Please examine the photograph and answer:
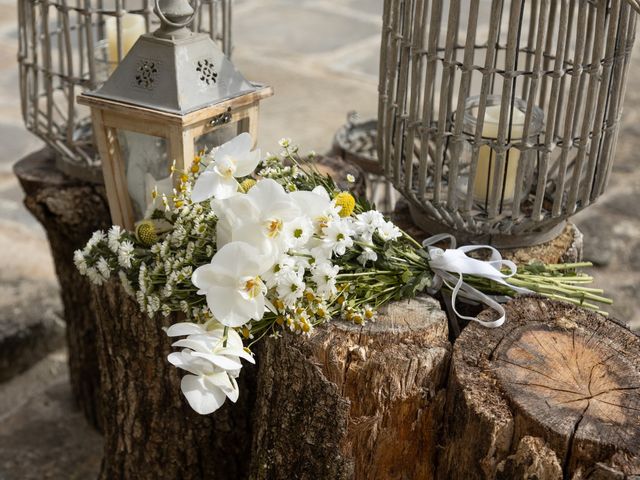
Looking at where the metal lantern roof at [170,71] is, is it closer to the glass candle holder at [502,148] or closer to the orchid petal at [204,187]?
the orchid petal at [204,187]

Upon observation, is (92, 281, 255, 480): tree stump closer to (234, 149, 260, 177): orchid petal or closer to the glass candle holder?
(234, 149, 260, 177): orchid petal

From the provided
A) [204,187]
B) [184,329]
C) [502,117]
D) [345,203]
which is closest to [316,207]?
[345,203]

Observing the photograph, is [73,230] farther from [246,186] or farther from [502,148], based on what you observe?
[502,148]

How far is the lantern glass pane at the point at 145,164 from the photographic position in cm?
158

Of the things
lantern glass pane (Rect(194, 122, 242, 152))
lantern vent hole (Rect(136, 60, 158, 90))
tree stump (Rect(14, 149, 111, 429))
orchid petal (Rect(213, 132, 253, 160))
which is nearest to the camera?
orchid petal (Rect(213, 132, 253, 160))

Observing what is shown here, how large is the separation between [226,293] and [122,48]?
33.4 inches

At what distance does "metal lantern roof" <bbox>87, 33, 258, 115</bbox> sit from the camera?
147 cm

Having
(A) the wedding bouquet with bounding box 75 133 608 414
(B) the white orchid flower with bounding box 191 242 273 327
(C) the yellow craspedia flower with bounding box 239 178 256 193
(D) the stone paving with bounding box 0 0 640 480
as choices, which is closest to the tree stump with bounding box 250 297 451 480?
(A) the wedding bouquet with bounding box 75 133 608 414

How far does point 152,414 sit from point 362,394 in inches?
21.0

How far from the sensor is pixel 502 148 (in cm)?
151

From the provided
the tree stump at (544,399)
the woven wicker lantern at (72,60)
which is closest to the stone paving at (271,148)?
the woven wicker lantern at (72,60)

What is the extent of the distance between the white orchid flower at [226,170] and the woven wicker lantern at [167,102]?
0.37ft

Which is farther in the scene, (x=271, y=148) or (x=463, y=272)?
(x=271, y=148)

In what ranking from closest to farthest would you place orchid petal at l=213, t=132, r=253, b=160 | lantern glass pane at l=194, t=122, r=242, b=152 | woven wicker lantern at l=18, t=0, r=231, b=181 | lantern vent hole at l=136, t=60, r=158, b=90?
1. orchid petal at l=213, t=132, r=253, b=160
2. lantern vent hole at l=136, t=60, r=158, b=90
3. lantern glass pane at l=194, t=122, r=242, b=152
4. woven wicker lantern at l=18, t=0, r=231, b=181
